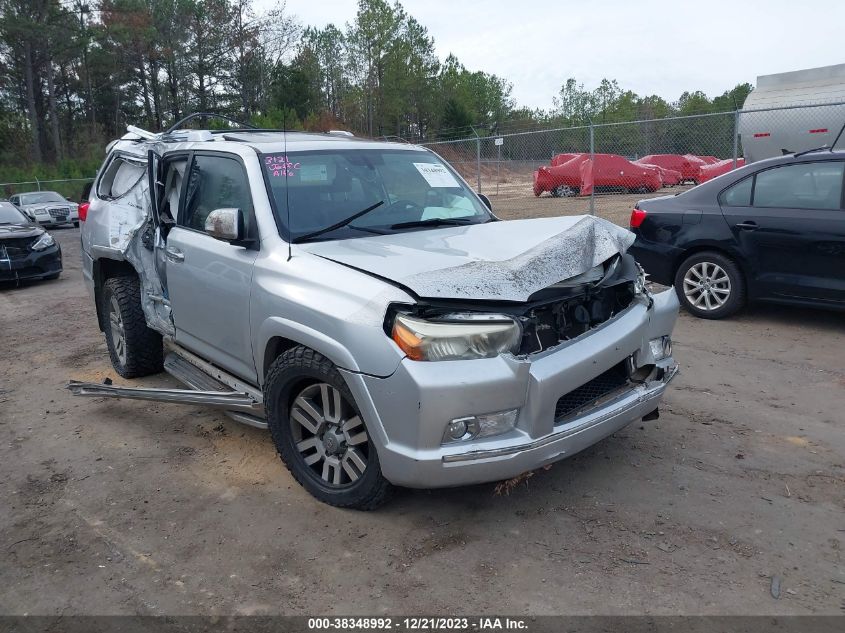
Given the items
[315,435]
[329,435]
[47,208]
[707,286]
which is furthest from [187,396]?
[47,208]

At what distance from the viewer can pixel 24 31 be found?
39531 mm

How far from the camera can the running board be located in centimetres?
399

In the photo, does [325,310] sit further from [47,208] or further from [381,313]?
[47,208]

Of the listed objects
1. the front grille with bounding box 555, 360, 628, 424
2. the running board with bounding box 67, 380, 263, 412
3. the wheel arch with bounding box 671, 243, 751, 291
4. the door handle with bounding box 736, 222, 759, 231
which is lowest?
the running board with bounding box 67, 380, 263, 412

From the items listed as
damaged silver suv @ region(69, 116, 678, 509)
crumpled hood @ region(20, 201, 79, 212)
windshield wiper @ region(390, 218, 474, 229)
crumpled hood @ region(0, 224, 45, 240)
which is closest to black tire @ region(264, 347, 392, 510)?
damaged silver suv @ region(69, 116, 678, 509)

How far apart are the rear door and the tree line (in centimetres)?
3151

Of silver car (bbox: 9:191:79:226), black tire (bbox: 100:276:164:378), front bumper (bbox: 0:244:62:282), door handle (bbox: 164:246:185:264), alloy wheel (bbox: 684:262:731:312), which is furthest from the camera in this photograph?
silver car (bbox: 9:191:79:226)

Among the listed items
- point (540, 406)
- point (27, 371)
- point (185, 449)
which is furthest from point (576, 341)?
point (27, 371)

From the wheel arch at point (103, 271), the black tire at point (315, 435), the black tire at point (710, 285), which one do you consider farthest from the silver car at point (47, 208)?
the black tire at point (315, 435)

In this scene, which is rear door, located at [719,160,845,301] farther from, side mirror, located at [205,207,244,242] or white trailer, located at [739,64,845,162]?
white trailer, located at [739,64,845,162]

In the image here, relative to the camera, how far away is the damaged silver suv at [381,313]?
3018 millimetres

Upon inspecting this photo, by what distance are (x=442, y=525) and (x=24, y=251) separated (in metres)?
10.2

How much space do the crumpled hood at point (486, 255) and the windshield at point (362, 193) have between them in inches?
7.3

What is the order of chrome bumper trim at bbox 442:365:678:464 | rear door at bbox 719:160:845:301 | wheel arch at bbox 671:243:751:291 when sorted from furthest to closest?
wheel arch at bbox 671:243:751:291, rear door at bbox 719:160:845:301, chrome bumper trim at bbox 442:365:678:464
